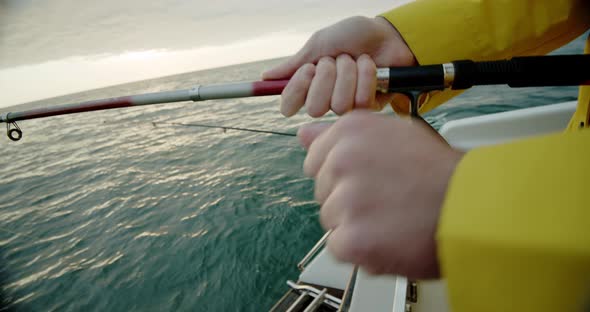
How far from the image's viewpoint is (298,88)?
1.23 metres

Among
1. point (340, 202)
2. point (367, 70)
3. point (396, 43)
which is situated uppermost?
point (396, 43)

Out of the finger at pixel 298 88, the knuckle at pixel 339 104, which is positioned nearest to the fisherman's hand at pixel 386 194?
the knuckle at pixel 339 104

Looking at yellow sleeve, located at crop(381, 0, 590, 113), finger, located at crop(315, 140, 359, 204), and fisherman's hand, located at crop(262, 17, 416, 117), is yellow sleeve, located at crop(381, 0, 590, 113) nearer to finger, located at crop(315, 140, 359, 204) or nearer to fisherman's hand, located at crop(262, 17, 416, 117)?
fisherman's hand, located at crop(262, 17, 416, 117)

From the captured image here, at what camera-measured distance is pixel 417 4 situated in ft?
4.50

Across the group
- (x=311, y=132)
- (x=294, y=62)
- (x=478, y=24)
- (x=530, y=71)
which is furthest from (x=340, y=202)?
(x=478, y=24)

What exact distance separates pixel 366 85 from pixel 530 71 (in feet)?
2.28

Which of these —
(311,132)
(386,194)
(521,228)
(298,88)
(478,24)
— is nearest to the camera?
(521,228)

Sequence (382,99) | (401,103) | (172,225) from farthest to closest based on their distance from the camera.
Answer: (172,225) < (401,103) < (382,99)

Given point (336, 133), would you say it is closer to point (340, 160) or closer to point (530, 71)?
point (340, 160)

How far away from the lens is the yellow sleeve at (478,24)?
1.31 metres

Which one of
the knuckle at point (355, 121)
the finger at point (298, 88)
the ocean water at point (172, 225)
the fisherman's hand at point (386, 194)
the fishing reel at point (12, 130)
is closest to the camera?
the fisherman's hand at point (386, 194)

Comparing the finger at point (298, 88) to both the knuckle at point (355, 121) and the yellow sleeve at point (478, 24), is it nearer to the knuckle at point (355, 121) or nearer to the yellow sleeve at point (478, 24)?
the yellow sleeve at point (478, 24)

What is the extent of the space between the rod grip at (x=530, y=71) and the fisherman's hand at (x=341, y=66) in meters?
0.32

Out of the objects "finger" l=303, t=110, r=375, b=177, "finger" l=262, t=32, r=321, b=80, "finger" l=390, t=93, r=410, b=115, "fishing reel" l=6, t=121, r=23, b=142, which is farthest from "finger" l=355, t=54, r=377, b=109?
"fishing reel" l=6, t=121, r=23, b=142
